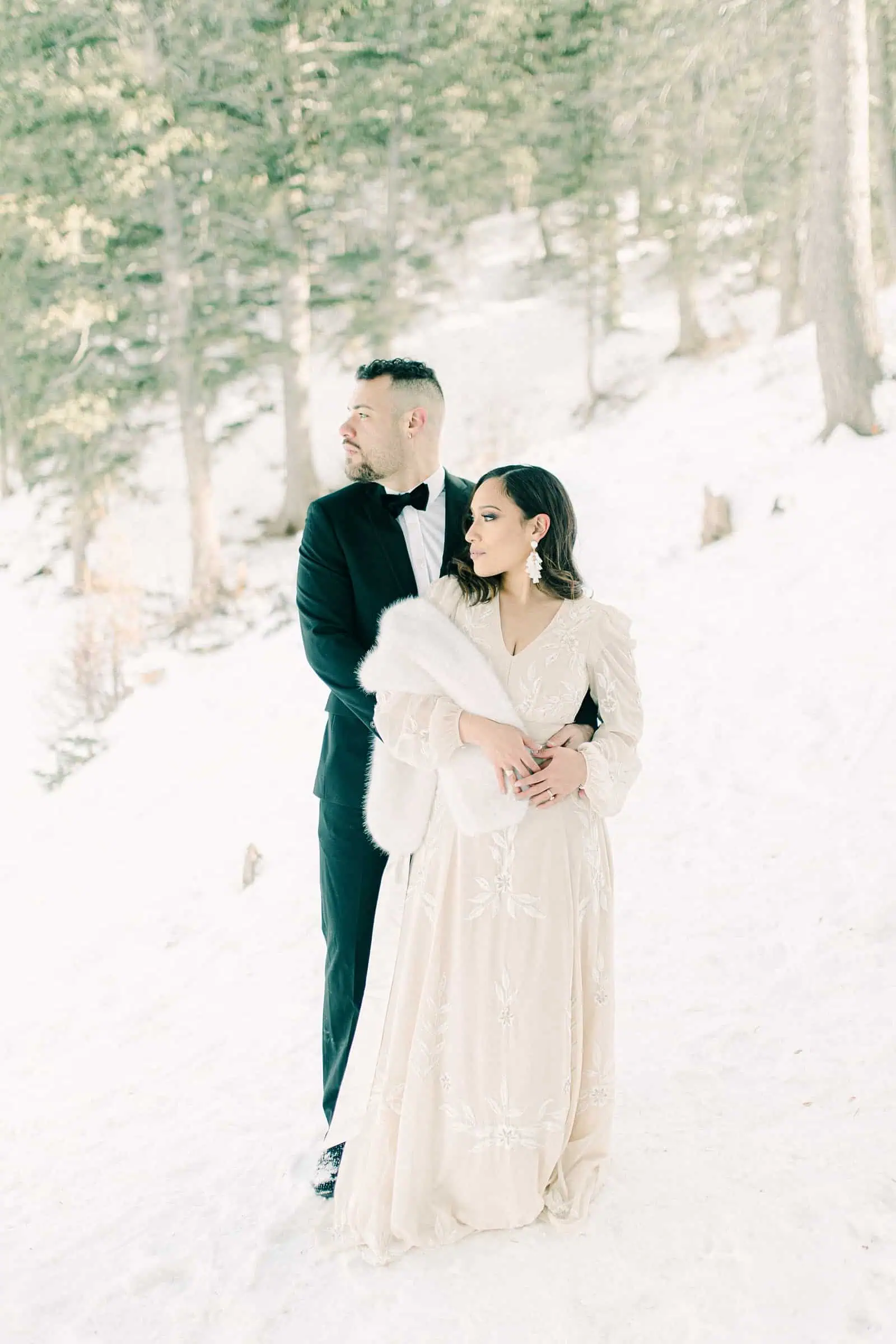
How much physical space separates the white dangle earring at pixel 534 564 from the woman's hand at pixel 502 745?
40cm

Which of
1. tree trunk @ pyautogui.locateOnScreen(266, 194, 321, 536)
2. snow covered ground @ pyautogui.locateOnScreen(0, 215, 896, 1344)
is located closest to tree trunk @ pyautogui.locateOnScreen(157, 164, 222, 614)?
tree trunk @ pyautogui.locateOnScreen(266, 194, 321, 536)

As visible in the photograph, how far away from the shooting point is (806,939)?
474 centimetres

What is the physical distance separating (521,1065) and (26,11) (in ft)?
43.3

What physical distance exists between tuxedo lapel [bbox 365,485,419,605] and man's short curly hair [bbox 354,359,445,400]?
0.31m

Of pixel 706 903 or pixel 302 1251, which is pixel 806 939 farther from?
pixel 302 1251

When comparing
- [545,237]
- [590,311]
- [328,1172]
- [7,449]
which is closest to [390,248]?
[590,311]

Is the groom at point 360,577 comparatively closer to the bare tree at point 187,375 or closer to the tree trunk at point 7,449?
the bare tree at point 187,375

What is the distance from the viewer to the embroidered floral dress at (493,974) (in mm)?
2854

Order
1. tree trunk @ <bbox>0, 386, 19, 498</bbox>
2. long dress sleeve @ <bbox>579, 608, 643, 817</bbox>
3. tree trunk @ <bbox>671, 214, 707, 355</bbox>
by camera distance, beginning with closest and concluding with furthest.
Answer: long dress sleeve @ <bbox>579, 608, 643, 817</bbox> < tree trunk @ <bbox>0, 386, 19, 498</bbox> < tree trunk @ <bbox>671, 214, 707, 355</bbox>

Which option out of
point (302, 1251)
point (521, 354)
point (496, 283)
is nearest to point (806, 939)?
point (302, 1251)

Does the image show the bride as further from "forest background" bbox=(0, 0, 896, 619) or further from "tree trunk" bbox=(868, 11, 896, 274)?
"tree trunk" bbox=(868, 11, 896, 274)

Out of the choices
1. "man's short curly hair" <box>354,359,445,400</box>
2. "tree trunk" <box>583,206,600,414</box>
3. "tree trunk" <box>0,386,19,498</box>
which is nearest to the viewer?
"man's short curly hair" <box>354,359,445,400</box>

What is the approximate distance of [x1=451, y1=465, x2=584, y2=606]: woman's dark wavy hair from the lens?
9.29 feet

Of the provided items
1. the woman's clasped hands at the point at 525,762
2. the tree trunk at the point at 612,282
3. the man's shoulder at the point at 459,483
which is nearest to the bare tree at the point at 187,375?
the tree trunk at the point at 612,282
